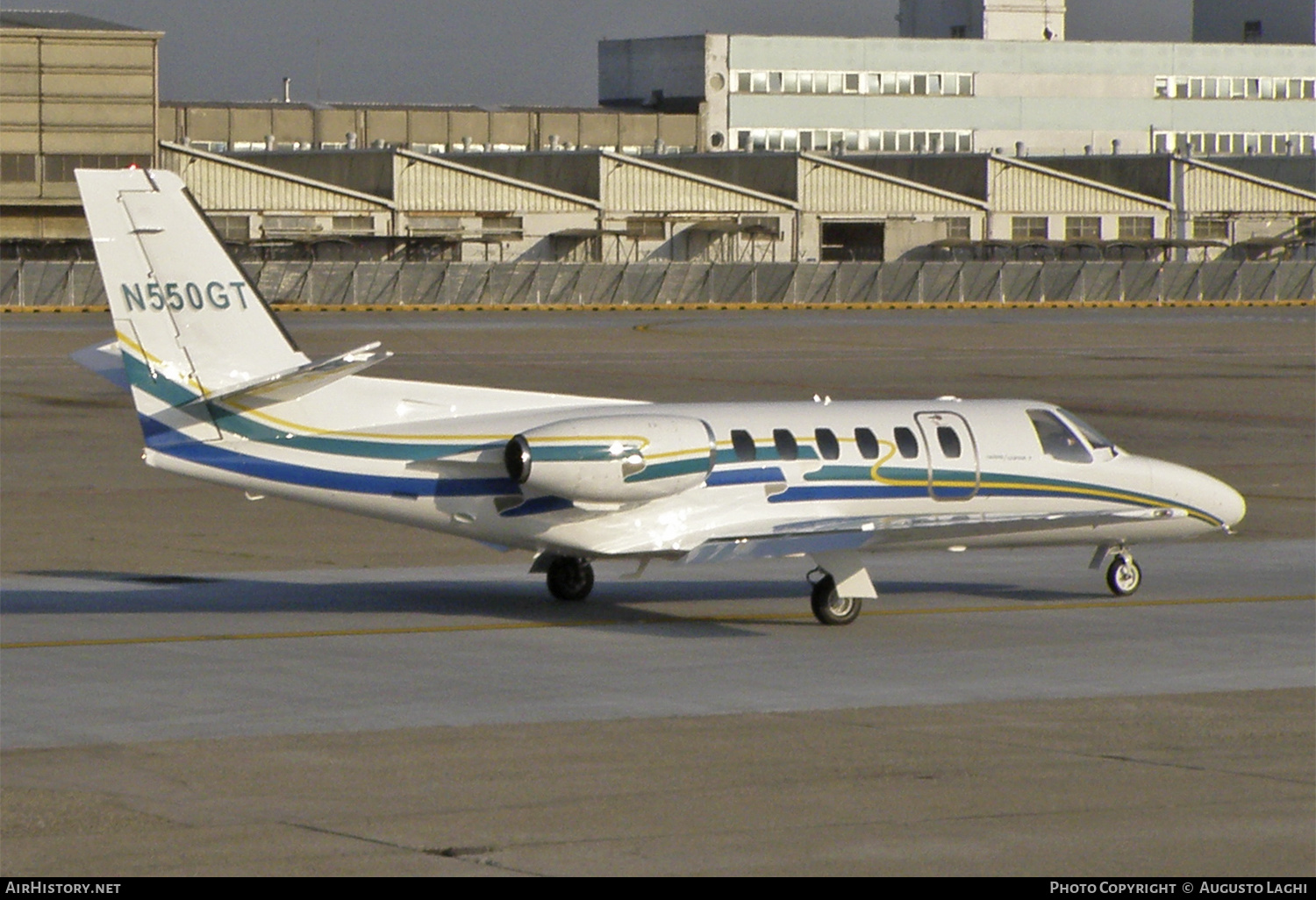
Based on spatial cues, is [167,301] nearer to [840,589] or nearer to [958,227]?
[840,589]

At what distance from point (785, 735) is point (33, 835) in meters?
6.19

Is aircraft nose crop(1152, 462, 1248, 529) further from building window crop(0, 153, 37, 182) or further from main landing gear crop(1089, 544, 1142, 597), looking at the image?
building window crop(0, 153, 37, 182)

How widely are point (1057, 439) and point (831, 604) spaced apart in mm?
4120

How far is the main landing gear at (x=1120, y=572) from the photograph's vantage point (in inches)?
969

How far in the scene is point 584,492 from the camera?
21156 mm

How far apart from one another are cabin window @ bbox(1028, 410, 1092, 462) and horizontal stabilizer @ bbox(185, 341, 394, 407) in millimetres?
8300

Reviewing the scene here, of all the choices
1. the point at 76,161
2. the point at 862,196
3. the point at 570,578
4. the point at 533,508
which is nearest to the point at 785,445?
the point at 533,508

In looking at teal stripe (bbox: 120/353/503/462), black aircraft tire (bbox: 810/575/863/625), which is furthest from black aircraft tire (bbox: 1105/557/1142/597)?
teal stripe (bbox: 120/353/503/462)

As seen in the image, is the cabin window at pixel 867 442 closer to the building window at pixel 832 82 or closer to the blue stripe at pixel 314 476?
the blue stripe at pixel 314 476

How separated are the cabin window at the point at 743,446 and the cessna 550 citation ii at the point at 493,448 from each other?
0.02 m

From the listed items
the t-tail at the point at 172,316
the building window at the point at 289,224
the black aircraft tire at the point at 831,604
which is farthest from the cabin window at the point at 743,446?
the building window at the point at 289,224

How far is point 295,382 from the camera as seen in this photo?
68.9 ft

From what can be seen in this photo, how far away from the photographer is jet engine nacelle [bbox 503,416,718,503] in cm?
2094
